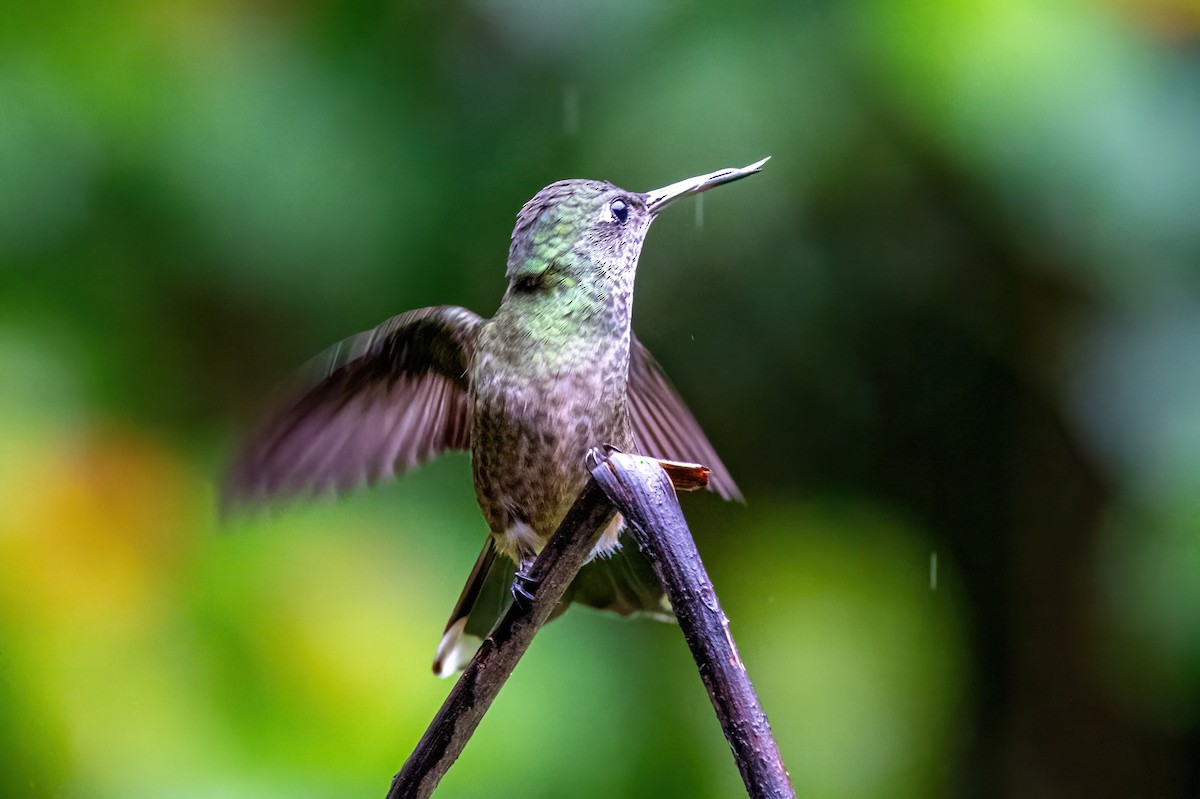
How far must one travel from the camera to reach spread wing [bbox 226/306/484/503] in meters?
1.50

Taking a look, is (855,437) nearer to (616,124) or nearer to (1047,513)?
(1047,513)

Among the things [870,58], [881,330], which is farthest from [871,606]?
[870,58]

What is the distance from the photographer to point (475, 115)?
243cm

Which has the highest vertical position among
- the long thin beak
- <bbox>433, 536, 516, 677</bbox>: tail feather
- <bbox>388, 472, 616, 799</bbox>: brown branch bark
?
the long thin beak

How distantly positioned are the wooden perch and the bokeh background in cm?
126

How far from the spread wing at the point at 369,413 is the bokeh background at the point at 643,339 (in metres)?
0.54

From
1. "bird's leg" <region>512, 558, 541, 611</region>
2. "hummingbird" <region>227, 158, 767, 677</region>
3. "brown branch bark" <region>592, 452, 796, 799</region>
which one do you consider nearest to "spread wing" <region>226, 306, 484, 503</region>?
"hummingbird" <region>227, 158, 767, 677</region>

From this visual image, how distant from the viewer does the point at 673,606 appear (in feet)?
2.55

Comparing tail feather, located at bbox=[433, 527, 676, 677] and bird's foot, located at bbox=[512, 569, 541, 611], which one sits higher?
bird's foot, located at bbox=[512, 569, 541, 611]

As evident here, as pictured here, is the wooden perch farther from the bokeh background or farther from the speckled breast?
the bokeh background

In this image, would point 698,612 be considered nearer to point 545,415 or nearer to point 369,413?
point 545,415

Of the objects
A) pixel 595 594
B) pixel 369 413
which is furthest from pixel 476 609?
pixel 369 413

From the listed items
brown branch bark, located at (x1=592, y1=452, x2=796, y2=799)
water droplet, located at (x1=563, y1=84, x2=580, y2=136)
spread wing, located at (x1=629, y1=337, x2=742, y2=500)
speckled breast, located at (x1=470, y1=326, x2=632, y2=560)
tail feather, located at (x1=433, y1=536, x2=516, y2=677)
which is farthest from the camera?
water droplet, located at (x1=563, y1=84, x2=580, y2=136)

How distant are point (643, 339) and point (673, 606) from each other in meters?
1.74
